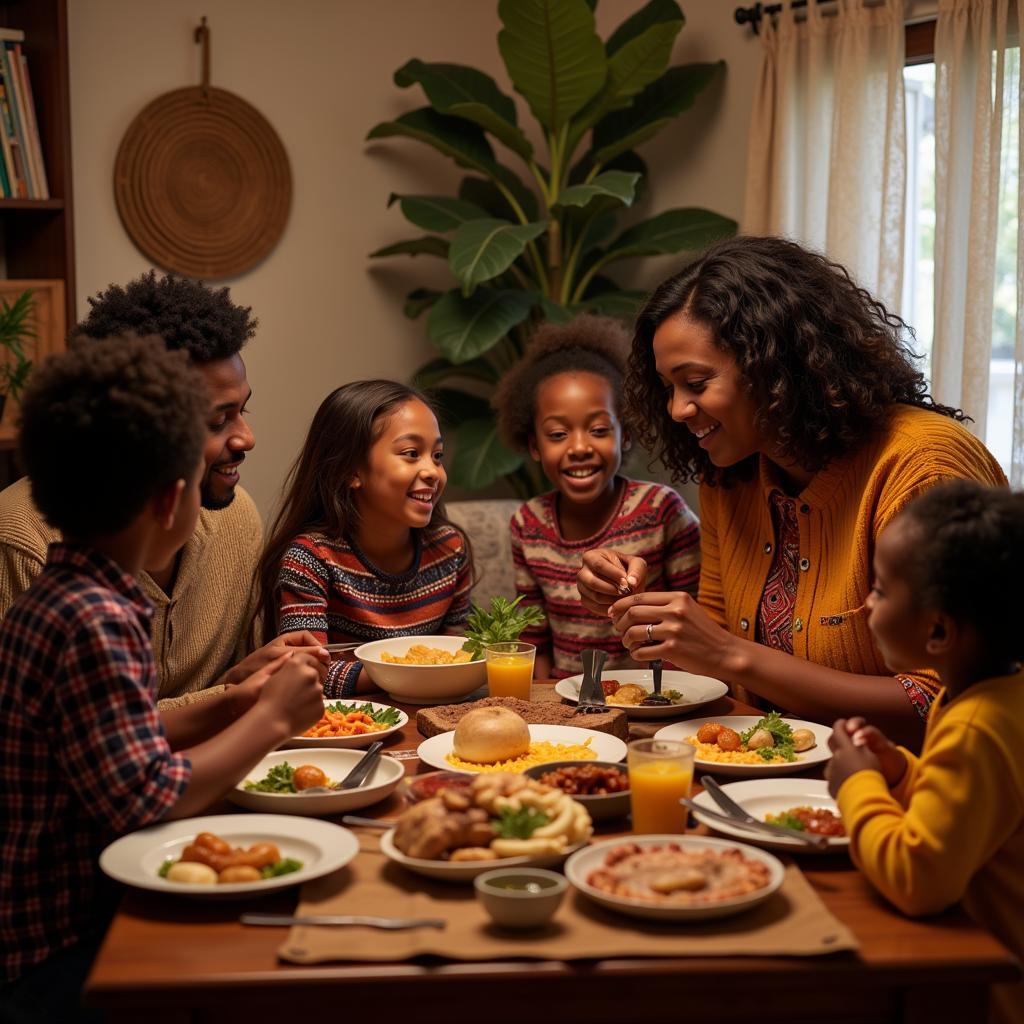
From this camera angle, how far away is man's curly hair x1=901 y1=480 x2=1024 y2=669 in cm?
135

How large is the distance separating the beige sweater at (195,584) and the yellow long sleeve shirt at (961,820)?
1439 mm

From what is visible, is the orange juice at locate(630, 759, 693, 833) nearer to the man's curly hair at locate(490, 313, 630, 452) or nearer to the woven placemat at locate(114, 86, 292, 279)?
the man's curly hair at locate(490, 313, 630, 452)

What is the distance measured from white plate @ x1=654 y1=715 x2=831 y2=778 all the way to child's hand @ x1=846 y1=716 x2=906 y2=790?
227mm

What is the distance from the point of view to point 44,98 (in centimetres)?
373

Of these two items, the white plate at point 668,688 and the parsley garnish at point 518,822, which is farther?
the white plate at point 668,688

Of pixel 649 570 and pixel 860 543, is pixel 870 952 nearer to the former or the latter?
pixel 860 543

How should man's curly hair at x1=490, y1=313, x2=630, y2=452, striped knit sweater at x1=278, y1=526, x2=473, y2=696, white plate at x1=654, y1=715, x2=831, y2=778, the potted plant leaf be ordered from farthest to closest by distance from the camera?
the potted plant leaf → man's curly hair at x1=490, y1=313, x2=630, y2=452 → striped knit sweater at x1=278, y1=526, x2=473, y2=696 → white plate at x1=654, y1=715, x2=831, y2=778

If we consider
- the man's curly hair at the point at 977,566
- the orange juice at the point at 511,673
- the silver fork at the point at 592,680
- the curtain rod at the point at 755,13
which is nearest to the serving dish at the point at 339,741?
the orange juice at the point at 511,673

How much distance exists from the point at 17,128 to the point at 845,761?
3356 millimetres

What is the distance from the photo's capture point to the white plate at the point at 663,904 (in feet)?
3.94

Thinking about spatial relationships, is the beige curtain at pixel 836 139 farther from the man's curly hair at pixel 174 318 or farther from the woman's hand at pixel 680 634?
the man's curly hair at pixel 174 318

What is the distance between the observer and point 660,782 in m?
1.44

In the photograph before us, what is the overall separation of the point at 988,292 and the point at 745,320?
5.19ft

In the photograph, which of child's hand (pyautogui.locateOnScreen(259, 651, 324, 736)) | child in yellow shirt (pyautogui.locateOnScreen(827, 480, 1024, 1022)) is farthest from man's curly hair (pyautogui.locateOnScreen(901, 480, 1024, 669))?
child's hand (pyautogui.locateOnScreen(259, 651, 324, 736))
